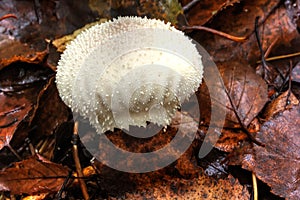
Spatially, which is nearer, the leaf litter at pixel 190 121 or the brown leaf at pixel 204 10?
the leaf litter at pixel 190 121

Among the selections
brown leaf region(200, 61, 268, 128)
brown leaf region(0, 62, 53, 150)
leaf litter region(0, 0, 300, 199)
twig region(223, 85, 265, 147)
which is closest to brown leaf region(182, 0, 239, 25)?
leaf litter region(0, 0, 300, 199)

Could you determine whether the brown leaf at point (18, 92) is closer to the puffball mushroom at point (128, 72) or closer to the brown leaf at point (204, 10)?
the puffball mushroom at point (128, 72)

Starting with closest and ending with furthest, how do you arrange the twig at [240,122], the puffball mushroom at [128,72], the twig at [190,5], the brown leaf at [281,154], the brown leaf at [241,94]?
the puffball mushroom at [128,72], the brown leaf at [281,154], the twig at [240,122], the brown leaf at [241,94], the twig at [190,5]

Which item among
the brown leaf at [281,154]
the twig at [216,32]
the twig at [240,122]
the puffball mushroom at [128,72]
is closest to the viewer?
the puffball mushroom at [128,72]

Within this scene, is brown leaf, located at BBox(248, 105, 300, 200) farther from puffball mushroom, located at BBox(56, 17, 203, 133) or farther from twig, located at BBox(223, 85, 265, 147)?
puffball mushroom, located at BBox(56, 17, 203, 133)

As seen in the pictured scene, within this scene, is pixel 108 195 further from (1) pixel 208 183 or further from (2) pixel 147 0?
(2) pixel 147 0

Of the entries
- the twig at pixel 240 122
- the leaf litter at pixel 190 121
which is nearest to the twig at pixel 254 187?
the leaf litter at pixel 190 121
